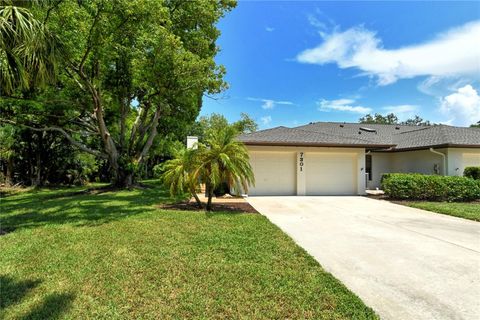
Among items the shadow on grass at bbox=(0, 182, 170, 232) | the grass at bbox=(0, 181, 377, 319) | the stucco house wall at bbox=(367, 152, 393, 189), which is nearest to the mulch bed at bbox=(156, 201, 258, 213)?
the shadow on grass at bbox=(0, 182, 170, 232)

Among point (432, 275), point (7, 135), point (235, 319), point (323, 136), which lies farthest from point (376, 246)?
point (7, 135)

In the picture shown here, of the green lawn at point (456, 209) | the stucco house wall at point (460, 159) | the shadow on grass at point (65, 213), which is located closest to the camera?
the shadow on grass at point (65, 213)

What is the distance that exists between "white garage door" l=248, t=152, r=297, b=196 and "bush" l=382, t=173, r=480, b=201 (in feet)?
16.5

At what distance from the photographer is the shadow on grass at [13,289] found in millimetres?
3295

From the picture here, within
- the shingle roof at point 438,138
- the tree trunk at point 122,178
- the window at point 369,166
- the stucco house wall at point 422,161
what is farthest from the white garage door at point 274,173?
the tree trunk at point 122,178

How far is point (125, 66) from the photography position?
43.7 feet

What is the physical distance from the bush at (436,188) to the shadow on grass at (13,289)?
1339 cm

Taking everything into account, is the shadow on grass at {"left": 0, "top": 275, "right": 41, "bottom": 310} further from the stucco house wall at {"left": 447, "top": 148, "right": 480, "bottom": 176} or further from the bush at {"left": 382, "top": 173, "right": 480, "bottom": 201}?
the stucco house wall at {"left": 447, "top": 148, "right": 480, "bottom": 176}

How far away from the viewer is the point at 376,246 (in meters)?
5.54

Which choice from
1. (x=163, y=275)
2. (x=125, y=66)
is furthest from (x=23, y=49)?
(x=125, y=66)

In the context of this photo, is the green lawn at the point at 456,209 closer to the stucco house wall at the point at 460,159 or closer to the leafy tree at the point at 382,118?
the stucco house wall at the point at 460,159

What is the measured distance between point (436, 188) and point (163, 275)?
12.6 metres

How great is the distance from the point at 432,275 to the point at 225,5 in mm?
17130

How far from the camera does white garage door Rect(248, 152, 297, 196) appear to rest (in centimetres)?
1410
